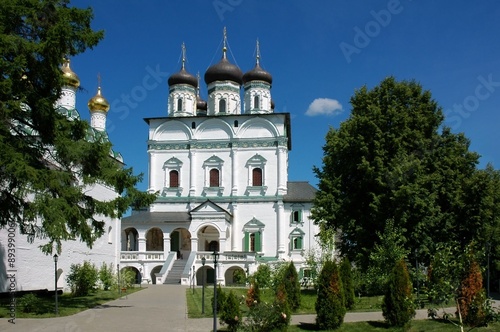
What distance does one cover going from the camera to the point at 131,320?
15.1 meters

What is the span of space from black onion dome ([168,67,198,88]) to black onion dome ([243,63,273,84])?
4379 millimetres

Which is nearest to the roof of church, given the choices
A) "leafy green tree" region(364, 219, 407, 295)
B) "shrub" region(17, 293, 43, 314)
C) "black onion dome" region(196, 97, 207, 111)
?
"black onion dome" region(196, 97, 207, 111)

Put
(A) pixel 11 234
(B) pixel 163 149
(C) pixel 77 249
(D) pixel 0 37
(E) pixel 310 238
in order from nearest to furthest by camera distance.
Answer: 1. (D) pixel 0 37
2. (A) pixel 11 234
3. (C) pixel 77 249
4. (E) pixel 310 238
5. (B) pixel 163 149

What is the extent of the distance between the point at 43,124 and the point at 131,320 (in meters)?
6.05

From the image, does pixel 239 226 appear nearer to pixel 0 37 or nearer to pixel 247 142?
pixel 247 142

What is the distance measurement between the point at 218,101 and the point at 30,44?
94.2 feet

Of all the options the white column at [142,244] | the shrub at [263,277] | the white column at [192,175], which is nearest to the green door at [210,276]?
the white column at [142,244]

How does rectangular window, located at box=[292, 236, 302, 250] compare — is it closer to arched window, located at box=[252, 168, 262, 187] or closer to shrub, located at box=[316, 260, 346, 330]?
arched window, located at box=[252, 168, 262, 187]

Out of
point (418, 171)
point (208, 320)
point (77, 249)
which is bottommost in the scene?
point (208, 320)

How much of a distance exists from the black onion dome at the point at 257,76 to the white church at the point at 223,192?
8 cm

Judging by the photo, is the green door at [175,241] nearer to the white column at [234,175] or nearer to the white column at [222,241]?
the white column at [222,241]

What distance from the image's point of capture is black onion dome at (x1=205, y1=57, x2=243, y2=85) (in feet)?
142

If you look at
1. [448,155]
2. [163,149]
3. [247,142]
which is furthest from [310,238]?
[448,155]

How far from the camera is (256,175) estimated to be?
39938mm
